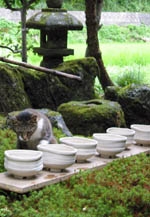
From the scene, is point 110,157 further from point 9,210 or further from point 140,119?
point 140,119

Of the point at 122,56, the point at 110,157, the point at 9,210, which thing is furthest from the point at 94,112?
the point at 122,56

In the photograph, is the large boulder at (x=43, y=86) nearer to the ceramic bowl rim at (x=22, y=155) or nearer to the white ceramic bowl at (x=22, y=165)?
the ceramic bowl rim at (x=22, y=155)

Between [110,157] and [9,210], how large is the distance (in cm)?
210

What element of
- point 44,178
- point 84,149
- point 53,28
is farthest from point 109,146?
point 53,28

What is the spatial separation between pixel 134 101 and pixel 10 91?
2288mm

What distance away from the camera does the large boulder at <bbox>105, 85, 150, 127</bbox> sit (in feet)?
31.3

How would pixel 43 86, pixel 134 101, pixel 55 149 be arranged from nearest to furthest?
pixel 55 149, pixel 43 86, pixel 134 101

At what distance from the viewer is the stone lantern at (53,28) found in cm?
930

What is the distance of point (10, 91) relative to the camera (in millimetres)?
8383

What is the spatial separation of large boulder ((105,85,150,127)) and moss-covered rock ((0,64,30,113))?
1.92 meters

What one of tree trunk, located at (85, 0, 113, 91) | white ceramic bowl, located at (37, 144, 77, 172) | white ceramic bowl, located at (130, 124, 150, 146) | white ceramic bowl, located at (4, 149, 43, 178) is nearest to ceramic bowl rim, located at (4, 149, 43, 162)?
white ceramic bowl, located at (4, 149, 43, 178)

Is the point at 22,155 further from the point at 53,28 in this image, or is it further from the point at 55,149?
the point at 53,28

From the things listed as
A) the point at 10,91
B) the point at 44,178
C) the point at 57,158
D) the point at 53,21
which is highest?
the point at 53,21

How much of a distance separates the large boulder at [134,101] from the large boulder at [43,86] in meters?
0.48
